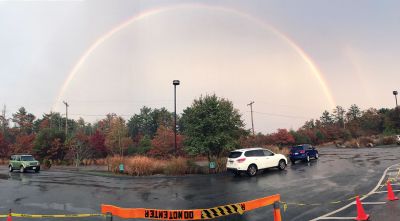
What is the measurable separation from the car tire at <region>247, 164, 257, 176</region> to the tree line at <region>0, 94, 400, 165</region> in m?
4.52

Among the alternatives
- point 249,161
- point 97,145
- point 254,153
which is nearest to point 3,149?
point 97,145

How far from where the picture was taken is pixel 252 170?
22156 millimetres

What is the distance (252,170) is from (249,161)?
68 centimetres

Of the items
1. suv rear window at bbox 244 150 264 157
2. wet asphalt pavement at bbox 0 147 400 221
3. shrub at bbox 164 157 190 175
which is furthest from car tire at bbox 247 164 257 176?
shrub at bbox 164 157 190 175

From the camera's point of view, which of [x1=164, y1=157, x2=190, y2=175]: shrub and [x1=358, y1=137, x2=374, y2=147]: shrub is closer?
[x1=164, y1=157, x2=190, y2=175]: shrub

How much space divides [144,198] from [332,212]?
7.86 meters

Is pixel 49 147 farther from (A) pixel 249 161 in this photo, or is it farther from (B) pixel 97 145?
(A) pixel 249 161

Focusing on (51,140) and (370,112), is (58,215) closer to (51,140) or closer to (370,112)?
(51,140)

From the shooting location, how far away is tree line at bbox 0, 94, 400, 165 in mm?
26812

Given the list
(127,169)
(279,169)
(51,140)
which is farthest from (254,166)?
(51,140)

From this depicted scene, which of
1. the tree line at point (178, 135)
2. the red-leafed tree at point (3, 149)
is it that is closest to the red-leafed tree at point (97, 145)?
the tree line at point (178, 135)

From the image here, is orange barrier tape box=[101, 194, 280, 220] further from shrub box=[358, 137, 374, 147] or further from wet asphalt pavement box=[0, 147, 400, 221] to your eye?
shrub box=[358, 137, 374, 147]

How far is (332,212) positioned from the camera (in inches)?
398

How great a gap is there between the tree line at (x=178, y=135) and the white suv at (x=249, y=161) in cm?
385
